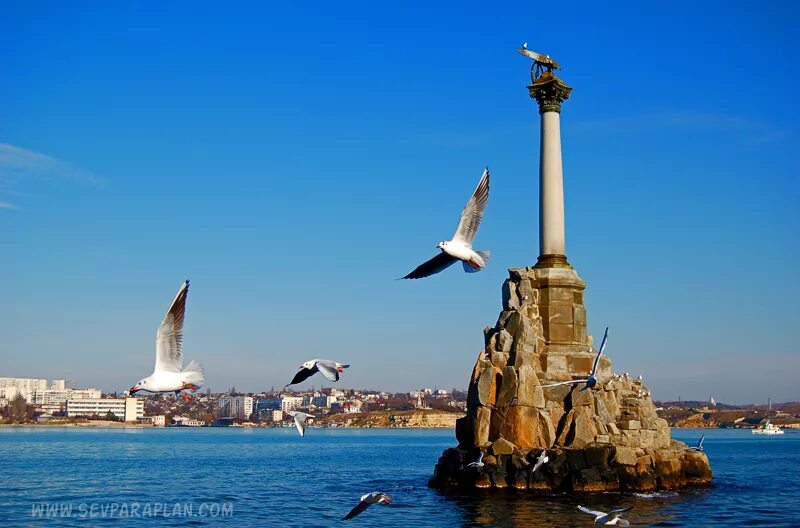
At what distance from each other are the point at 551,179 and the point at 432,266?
58.2 ft

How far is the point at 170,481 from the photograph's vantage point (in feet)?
159

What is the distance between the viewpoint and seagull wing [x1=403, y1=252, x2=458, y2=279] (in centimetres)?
2125

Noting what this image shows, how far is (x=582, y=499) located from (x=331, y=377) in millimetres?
18404

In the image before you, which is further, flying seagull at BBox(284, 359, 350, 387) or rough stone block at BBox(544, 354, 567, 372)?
rough stone block at BBox(544, 354, 567, 372)

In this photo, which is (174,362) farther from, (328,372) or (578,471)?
(578,471)

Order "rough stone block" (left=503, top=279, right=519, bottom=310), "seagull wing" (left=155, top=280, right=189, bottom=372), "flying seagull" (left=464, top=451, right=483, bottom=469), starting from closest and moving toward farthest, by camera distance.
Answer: "seagull wing" (left=155, top=280, right=189, bottom=372) → "flying seagull" (left=464, top=451, right=483, bottom=469) → "rough stone block" (left=503, top=279, right=519, bottom=310)

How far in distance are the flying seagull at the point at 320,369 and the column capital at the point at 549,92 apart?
945 inches

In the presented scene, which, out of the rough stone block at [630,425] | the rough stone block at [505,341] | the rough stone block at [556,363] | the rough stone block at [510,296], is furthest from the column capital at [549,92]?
the rough stone block at [630,425]

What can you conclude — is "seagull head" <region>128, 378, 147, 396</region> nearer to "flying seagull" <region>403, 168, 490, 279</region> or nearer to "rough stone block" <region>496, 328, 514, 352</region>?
"flying seagull" <region>403, 168, 490, 279</region>

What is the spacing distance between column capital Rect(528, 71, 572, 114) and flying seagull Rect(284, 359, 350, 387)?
78.8 ft

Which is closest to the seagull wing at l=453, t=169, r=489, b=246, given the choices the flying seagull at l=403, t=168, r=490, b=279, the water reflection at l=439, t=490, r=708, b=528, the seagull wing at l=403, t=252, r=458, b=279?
the flying seagull at l=403, t=168, r=490, b=279

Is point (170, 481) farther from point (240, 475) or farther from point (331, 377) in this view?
point (331, 377)

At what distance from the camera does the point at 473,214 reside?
2047 centimetres

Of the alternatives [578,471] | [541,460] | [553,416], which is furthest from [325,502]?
[578,471]
